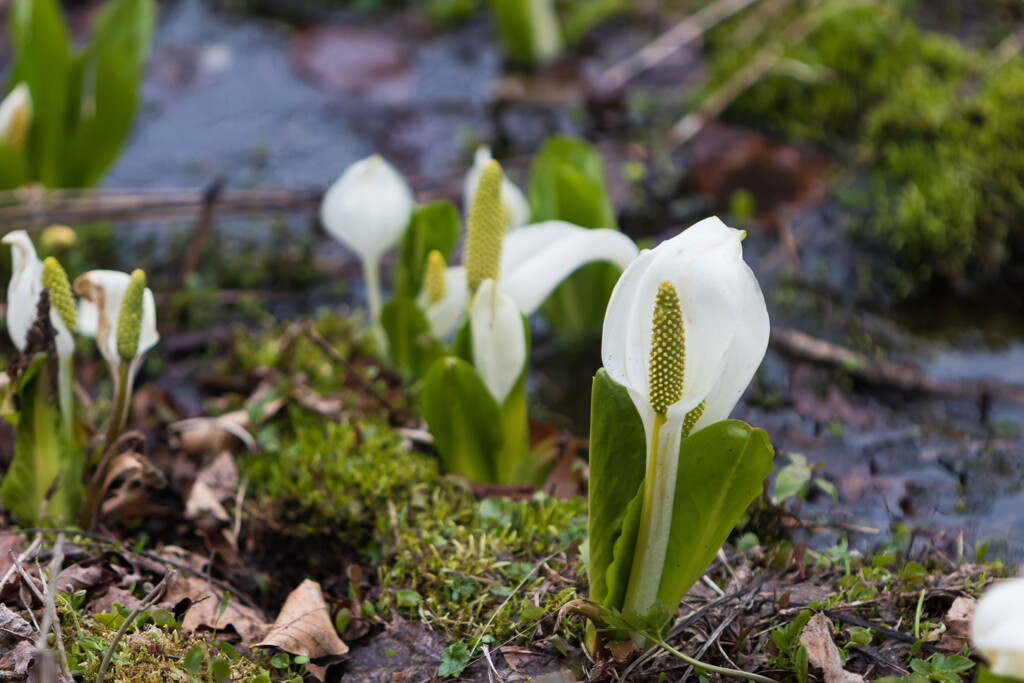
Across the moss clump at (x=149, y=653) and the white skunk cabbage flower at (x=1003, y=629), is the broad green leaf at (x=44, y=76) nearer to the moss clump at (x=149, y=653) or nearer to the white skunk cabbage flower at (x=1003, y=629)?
the moss clump at (x=149, y=653)

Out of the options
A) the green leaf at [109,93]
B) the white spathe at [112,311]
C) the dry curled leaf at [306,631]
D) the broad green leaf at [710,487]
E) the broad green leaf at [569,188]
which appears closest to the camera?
the broad green leaf at [710,487]

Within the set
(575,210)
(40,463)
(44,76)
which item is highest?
(44,76)

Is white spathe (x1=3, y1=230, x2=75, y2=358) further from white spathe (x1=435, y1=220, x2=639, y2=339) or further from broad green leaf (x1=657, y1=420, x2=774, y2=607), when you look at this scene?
broad green leaf (x1=657, y1=420, x2=774, y2=607)

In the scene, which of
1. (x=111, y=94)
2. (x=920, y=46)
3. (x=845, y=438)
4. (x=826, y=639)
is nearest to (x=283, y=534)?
(x=826, y=639)

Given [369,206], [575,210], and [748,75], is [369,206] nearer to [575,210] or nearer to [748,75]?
[575,210]

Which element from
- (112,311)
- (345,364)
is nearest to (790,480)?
(345,364)

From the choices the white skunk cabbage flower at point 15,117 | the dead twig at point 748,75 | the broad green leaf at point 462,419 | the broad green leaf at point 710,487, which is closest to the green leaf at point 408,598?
the broad green leaf at point 462,419
